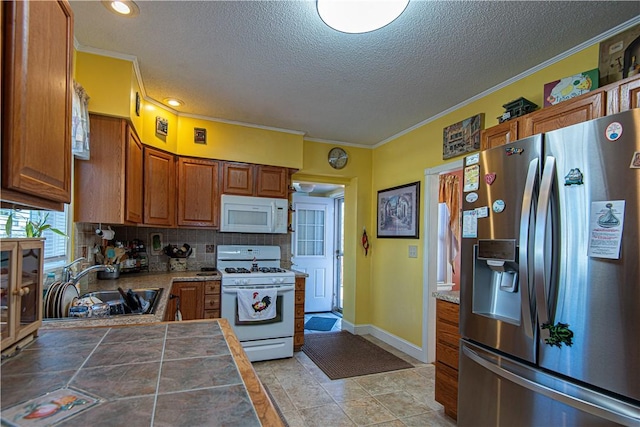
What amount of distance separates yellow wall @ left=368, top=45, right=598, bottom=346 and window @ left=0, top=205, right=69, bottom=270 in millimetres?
3060

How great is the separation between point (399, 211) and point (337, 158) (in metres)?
1.09

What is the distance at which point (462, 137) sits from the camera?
2967 mm

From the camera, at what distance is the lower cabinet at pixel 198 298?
10.1ft

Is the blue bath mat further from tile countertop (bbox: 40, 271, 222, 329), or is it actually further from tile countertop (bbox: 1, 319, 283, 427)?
tile countertop (bbox: 1, 319, 283, 427)

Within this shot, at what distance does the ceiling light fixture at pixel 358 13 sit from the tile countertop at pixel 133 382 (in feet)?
5.30

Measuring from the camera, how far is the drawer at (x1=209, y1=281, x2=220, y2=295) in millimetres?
3188

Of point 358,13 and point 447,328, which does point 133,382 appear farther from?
point 447,328

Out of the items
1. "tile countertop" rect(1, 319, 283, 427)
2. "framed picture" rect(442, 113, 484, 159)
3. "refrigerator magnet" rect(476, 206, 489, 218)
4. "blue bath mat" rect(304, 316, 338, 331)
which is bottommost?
"blue bath mat" rect(304, 316, 338, 331)

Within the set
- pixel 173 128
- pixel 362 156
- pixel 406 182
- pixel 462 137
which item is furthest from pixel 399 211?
pixel 173 128

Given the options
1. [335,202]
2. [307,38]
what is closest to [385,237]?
[335,202]

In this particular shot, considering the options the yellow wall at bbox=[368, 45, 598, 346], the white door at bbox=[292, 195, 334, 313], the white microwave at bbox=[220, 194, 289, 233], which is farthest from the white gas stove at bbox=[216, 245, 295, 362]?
the white door at bbox=[292, 195, 334, 313]

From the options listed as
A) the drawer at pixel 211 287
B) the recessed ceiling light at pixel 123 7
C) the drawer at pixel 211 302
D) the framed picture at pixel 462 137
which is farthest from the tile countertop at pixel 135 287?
the framed picture at pixel 462 137

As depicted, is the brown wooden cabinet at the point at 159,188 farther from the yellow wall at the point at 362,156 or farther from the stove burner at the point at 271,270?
the stove burner at the point at 271,270

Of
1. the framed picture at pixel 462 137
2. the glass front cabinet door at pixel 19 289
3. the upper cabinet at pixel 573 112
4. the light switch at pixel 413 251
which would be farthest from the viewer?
the light switch at pixel 413 251
